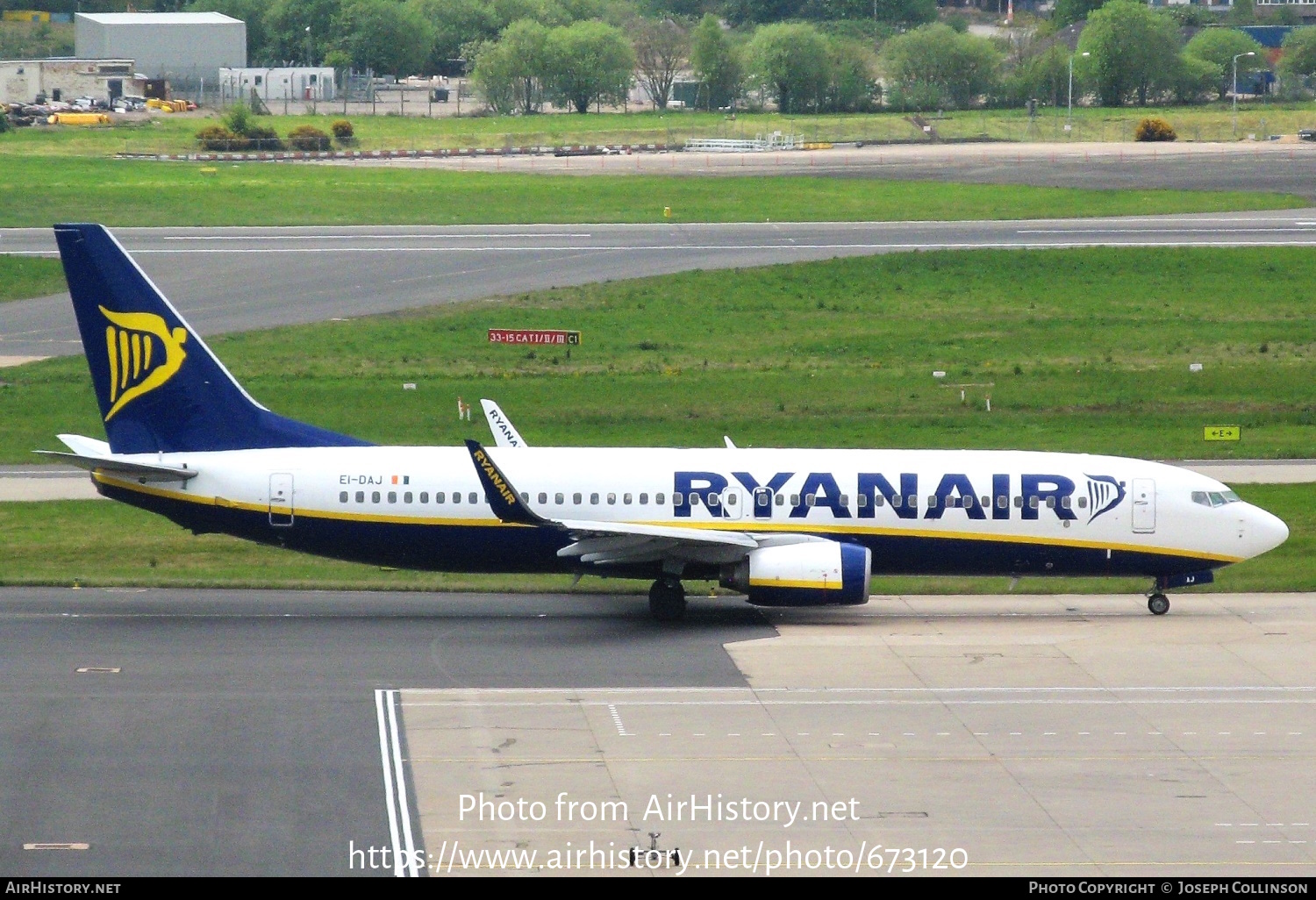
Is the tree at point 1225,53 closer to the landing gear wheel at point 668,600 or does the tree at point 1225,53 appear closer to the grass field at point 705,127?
the grass field at point 705,127

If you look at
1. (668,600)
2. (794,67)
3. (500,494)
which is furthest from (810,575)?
(794,67)

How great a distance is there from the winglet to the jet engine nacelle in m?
4.73

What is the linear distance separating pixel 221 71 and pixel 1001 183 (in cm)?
9321

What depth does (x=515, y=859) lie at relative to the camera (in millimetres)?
23062

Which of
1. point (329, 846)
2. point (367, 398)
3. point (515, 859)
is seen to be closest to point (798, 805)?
point (515, 859)

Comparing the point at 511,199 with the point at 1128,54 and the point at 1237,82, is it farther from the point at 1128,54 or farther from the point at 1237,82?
the point at 1237,82

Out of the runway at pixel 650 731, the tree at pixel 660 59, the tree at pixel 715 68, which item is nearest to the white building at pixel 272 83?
the tree at pixel 660 59

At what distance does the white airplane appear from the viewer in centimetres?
3709

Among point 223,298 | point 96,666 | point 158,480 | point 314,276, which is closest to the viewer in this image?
point 96,666

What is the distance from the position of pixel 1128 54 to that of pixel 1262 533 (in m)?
134

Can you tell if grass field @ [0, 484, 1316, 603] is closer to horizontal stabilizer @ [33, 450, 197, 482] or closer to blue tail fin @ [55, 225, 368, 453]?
horizontal stabilizer @ [33, 450, 197, 482]

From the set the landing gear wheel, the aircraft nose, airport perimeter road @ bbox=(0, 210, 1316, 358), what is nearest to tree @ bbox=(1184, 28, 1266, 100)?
airport perimeter road @ bbox=(0, 210, 1316, 358)

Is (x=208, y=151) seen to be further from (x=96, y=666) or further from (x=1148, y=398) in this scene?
(x=96, y=666)
